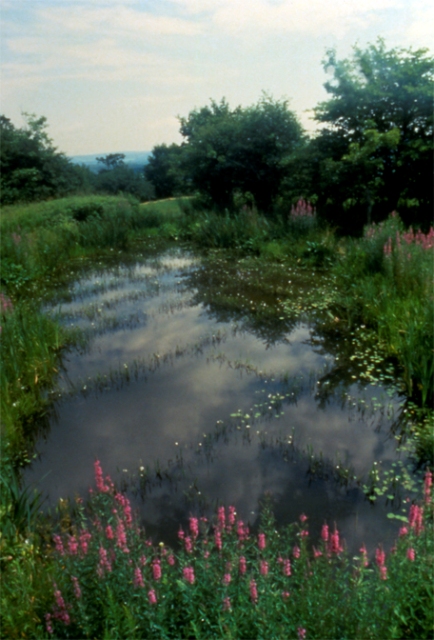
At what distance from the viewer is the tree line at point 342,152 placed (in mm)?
12016

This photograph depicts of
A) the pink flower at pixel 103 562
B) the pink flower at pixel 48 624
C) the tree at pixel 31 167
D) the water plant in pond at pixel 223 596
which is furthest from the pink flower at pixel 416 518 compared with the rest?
the tree at pixel 31 167

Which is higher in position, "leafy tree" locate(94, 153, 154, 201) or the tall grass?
"leafy tree" locate(94, 153, 154, 201)

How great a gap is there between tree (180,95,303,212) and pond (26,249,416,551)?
8.72 metres

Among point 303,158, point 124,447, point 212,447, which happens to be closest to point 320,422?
point 212,447

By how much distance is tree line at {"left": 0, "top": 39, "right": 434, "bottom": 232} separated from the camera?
39.4 feet

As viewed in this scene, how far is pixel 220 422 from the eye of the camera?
15.6ft

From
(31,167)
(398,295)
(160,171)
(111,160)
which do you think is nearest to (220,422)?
(398,295)

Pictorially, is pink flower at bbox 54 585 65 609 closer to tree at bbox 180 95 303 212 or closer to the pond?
the pond

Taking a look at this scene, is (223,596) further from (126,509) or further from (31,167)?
(31,167)

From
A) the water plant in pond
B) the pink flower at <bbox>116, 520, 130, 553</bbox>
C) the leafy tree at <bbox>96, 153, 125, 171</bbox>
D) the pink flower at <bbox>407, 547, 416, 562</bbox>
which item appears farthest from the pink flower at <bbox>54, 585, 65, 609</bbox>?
the leafy tree at <bbox>96, 153, 125, 171</bbox>

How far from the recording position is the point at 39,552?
308 centimetres

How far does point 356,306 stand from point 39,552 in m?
5.57

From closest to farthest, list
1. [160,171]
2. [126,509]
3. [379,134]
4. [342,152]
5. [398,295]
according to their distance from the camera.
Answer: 1. [126,509]
2. [398,295]
3. [379,134]
4. [342,152]
5. [160,171]

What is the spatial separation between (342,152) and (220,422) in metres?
10.0
